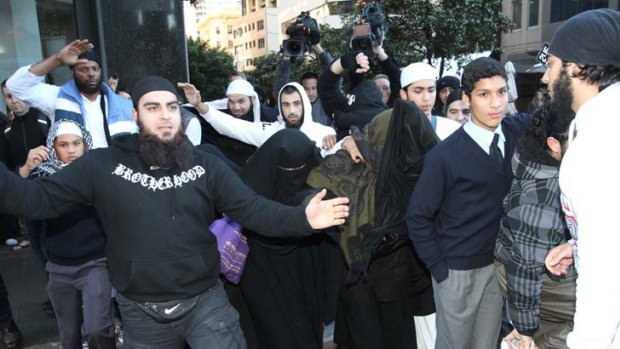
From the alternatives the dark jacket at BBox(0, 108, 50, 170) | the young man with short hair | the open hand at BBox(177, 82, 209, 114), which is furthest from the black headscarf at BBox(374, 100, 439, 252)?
the dark jacket at BBox(0, 108, 50, 170)

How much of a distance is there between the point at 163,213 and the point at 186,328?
64 cm

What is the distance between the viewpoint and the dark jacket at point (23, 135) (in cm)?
625

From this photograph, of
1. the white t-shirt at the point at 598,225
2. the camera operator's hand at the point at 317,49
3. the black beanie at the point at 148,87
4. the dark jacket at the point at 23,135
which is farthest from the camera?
the dark jacket at the point at 23,135

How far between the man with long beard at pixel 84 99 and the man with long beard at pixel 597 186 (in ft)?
10.5

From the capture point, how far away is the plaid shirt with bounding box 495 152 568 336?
2.47m

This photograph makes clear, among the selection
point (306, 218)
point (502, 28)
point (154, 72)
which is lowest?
point (306, 218)

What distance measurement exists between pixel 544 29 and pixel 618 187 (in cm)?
2829

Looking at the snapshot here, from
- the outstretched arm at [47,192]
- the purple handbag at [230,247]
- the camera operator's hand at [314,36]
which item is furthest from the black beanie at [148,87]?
the camera operator's hand at [314,36]

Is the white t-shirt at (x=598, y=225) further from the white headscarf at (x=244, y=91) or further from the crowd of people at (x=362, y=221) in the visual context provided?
the white headscarf at (x=244, y=91)

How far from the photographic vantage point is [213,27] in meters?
140

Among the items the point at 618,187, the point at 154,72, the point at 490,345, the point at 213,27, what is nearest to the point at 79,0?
the point at 154,72

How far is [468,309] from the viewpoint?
3008mm

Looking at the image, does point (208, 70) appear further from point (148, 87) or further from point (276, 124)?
point (148, 87)

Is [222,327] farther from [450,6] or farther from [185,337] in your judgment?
[450,6]
